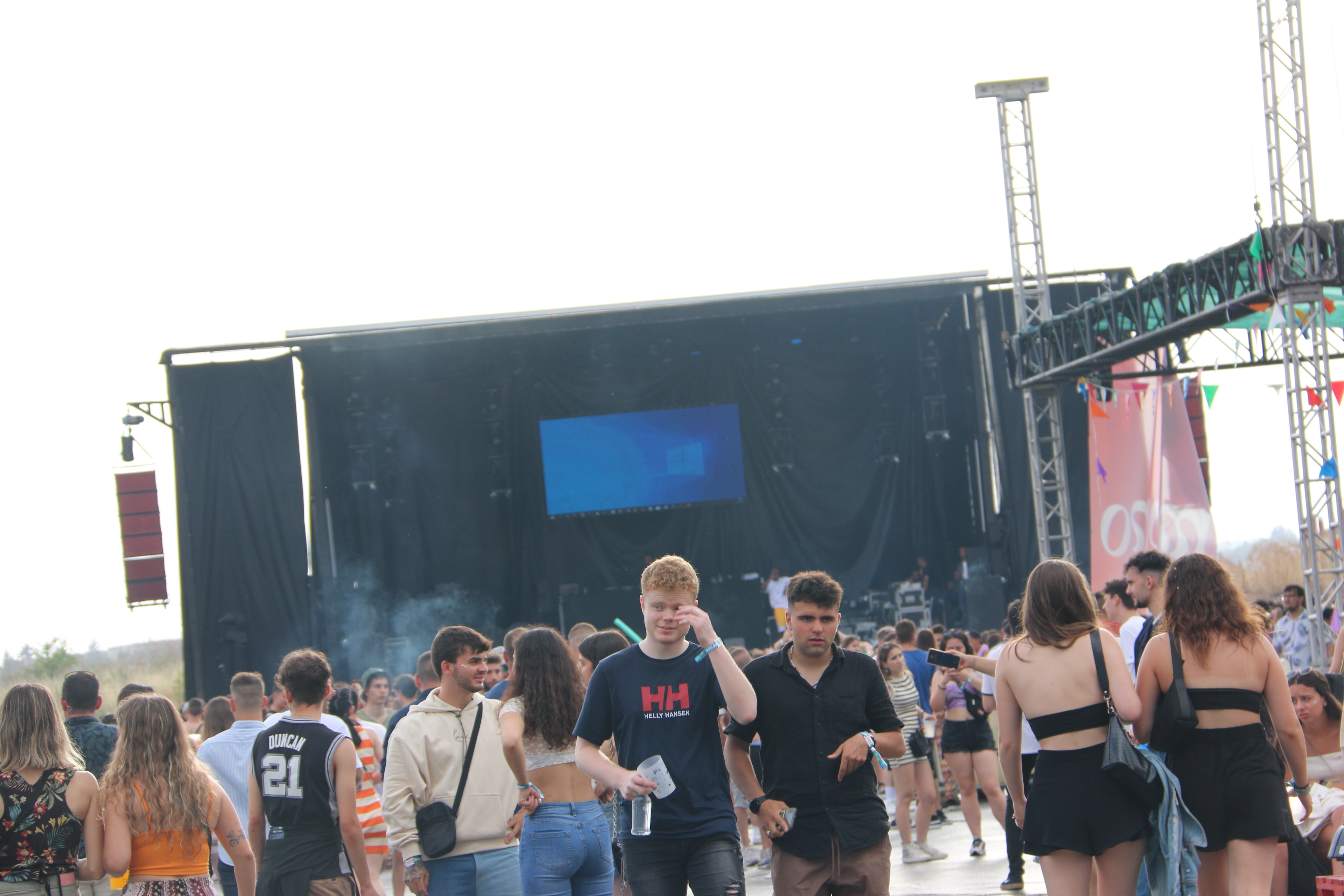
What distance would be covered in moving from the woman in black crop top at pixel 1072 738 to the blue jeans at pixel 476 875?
176 cm

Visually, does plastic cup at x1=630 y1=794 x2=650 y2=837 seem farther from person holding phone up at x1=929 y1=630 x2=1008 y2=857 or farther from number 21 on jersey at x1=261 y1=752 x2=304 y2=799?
person holding phone up at x1=929 y1=630 x2=1008 y2=857

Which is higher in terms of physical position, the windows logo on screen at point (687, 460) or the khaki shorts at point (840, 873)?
the windows logo on screen at point (687, 460)

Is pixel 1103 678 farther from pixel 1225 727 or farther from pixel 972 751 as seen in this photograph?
pixel 972 751

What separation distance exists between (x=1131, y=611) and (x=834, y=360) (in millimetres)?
12518

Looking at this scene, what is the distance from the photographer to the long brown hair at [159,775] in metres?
4.08

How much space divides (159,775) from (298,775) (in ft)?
1.70

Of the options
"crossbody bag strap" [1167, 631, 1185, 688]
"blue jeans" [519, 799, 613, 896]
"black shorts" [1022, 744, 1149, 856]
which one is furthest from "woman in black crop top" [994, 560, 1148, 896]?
"blue jeans" [519, 799, 613, 896]

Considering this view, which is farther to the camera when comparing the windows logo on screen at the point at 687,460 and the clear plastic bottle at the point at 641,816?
the windows logo on screen at the point at 687,460

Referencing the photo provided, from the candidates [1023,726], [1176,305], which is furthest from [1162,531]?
[1023,726]

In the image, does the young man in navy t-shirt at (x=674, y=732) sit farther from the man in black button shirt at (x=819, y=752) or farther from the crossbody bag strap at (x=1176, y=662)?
the crossbody bag strap at (x=1176, y=662)

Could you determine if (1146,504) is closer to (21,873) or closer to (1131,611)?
(1131,611)

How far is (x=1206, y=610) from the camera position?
3.84 metres

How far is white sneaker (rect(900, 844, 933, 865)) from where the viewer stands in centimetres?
774

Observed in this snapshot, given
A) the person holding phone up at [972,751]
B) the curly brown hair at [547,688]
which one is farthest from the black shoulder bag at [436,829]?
the person holding phone up at [972,751]
